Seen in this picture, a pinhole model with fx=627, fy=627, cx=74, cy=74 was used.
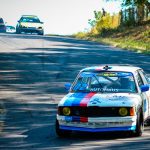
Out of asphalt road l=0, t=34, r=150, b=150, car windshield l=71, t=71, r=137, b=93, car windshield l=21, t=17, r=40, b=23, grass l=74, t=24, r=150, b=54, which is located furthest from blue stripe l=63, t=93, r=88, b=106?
car windshield l=21, t=17, r=40, b=23

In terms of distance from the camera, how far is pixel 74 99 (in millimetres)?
11758

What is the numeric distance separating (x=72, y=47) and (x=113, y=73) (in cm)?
2477

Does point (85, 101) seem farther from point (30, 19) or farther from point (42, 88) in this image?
point (30, 19)

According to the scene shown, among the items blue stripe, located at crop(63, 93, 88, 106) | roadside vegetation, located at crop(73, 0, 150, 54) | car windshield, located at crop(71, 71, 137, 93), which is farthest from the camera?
roadside vegetation, located at crop(73, 0, 150, 54)

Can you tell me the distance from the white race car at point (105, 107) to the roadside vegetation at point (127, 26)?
32.5 metres

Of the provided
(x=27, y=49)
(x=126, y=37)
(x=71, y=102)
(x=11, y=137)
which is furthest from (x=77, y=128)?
(x=126, y=37)

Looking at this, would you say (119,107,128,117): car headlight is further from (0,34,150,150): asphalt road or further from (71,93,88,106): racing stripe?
(71,93,88,106): racing stripe

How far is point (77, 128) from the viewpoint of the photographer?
11469mm

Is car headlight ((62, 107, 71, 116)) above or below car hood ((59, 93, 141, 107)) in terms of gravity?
below

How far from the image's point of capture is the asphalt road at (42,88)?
1122 centimetres

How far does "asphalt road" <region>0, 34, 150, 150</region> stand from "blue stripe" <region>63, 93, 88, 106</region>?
664 millimetres

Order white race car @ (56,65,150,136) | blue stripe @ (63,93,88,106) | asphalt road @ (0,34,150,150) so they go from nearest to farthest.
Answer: asphalt road @ (0,34,150,150), white race car @ (56,65,150,136), blue stripe @ (63,93,88,106)

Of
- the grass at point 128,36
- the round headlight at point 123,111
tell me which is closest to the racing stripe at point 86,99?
the round headlight at point 123,111

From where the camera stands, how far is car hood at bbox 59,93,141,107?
1143cm
